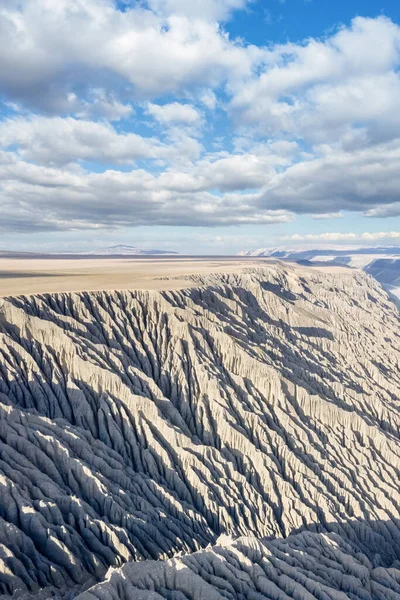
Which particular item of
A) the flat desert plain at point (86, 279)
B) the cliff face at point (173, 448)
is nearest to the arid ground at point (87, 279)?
the flat desert plain at point (86, 279)

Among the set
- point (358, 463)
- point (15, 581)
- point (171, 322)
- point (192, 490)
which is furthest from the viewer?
point (171, 322)

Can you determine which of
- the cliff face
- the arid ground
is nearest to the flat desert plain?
the arid ground

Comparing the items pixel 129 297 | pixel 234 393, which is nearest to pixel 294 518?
pixel 234 393

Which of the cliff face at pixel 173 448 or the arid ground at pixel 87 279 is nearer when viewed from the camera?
the cliff face at pixel 173 448

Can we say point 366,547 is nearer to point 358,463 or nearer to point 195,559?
point 358,463

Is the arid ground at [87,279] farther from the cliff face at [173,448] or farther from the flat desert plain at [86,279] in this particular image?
the cliff face at [173,448]

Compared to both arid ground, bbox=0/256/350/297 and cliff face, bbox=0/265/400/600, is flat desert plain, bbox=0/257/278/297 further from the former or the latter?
cliff face, bbox=0/265/400/600

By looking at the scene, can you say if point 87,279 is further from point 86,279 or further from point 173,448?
point 173,448

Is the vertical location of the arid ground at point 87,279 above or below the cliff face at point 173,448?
above
